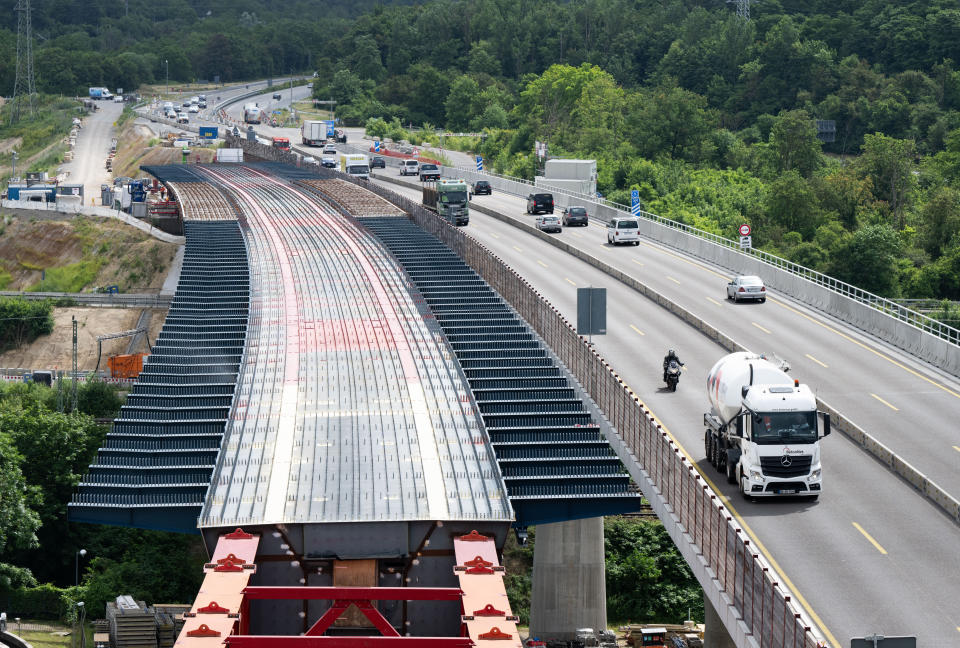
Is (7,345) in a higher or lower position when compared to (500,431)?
lower

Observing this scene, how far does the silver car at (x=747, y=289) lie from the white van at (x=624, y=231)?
20.8m

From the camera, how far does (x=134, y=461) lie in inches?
1444

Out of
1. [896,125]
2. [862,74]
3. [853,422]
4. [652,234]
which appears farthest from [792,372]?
[862,74]

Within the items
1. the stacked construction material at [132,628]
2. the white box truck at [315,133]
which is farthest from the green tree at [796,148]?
the stacked construction material at [132,628]

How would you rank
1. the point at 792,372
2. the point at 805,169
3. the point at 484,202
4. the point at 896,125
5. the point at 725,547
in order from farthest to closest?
the point at 896,125, the point at 805,169, the point at 484,202, the point at 792,372, the point at 725,547

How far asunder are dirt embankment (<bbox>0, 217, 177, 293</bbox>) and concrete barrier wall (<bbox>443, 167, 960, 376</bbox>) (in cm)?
3651

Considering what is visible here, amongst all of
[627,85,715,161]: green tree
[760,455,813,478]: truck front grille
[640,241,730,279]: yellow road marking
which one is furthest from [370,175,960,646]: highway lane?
[627,85,715,161]: green tree

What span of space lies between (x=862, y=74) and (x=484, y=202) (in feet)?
327

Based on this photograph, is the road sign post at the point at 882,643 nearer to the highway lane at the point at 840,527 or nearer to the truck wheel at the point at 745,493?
the highway lane at the point at 840,527

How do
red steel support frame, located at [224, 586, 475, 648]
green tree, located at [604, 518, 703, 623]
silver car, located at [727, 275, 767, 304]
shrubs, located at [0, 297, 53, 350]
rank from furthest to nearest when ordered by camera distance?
shrubs, located at [0, 297, 53, 350]
silver car, located at [727, 275, 767, 304]
green tree, located at [604, 518, 703, 623]
red steel support frame, located at [224, 586, 475, 648]

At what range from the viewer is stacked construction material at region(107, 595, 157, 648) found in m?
46.5

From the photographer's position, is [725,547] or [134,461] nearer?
[725,547]

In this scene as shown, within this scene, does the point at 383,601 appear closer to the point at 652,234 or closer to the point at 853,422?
the point at 853,422

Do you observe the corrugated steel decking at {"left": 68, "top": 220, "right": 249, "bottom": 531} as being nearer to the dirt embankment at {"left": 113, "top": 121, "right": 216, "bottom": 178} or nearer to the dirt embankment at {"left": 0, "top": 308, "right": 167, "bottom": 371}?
the dirt embankment at {"left": 0, "top": 308, "right": 167, "bottom": 371}
